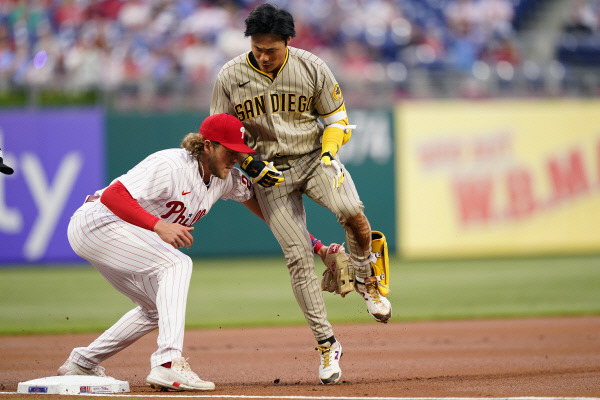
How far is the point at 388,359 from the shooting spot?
22.1 feet

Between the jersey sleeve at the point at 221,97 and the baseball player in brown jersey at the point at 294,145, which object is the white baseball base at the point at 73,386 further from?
the jersey sleeve at the point at 221,97

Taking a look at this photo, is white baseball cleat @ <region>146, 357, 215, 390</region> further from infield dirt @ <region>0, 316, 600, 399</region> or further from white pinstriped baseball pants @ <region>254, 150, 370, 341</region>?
white pinstriped baseball pants @ <region>254, 150, 370, 341</region>

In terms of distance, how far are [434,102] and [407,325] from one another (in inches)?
247

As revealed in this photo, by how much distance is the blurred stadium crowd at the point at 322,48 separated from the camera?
13.4 metres

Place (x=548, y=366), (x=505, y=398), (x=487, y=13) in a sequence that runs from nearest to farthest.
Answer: (x=505, y=398) < (x=548, y=366) < (x=487, y=13)

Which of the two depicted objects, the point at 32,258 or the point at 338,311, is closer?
the point at 338,311

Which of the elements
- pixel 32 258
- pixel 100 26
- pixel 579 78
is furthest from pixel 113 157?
pixel 579 78

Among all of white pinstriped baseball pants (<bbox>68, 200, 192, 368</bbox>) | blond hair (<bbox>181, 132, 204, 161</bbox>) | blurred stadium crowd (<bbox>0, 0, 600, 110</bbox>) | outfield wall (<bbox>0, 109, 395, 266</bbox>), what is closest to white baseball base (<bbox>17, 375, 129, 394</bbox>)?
white pinstriped baseball pants (<bbox>68, 200, 192, 368</bbox>)

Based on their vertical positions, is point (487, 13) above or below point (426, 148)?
above

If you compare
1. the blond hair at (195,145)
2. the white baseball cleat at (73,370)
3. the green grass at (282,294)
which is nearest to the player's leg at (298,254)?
the blond hair at (195,145)

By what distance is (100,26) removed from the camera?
48.5 ft

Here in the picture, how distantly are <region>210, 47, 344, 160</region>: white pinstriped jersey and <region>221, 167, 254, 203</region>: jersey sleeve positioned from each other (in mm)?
189

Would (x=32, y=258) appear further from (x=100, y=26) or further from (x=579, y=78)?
(x=579, y=78)

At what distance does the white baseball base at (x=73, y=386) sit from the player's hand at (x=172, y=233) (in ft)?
2.86
